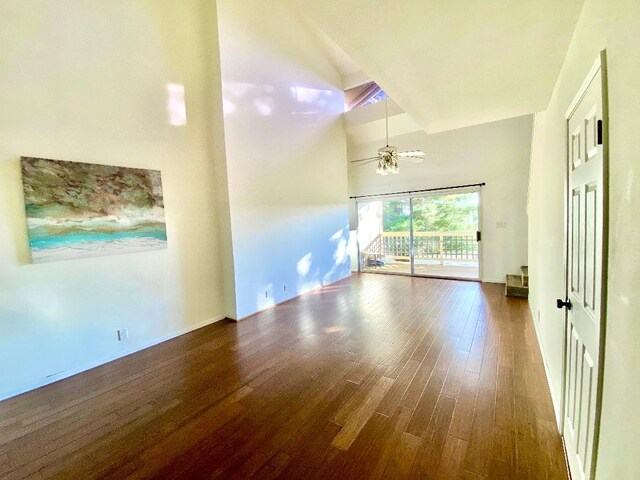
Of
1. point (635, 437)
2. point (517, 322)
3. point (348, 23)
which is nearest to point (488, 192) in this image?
point (517, 322)

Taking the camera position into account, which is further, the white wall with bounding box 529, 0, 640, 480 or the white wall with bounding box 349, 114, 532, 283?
the white wall with bounding box 349, 114, 532, 283

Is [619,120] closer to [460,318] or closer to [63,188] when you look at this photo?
[460,318]

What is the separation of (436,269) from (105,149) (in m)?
6.90

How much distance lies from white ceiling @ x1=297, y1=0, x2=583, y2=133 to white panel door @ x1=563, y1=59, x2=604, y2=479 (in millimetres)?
500

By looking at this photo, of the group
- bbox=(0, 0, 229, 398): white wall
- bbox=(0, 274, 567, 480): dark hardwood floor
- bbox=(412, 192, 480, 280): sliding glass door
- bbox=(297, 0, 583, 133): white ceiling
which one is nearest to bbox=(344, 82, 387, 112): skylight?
bbox=(412, 192, 480, 280): sliding glass door

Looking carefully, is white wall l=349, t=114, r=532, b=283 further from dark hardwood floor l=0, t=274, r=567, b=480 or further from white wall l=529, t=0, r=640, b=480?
white wall l=529, t=0, r=640, b=480

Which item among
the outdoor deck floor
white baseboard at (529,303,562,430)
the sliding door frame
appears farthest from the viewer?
the outdoor deck floor

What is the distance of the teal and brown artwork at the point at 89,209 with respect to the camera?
2555 millimetres

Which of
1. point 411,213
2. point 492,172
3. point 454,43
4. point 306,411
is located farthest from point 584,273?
point 411,213

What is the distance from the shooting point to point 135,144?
3215 millimetres

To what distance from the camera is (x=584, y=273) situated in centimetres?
134

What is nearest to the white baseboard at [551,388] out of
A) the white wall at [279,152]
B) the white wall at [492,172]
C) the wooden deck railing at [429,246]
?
the white wall at [492,172]

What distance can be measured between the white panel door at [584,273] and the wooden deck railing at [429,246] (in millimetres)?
5259

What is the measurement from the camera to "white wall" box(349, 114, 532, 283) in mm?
5320
